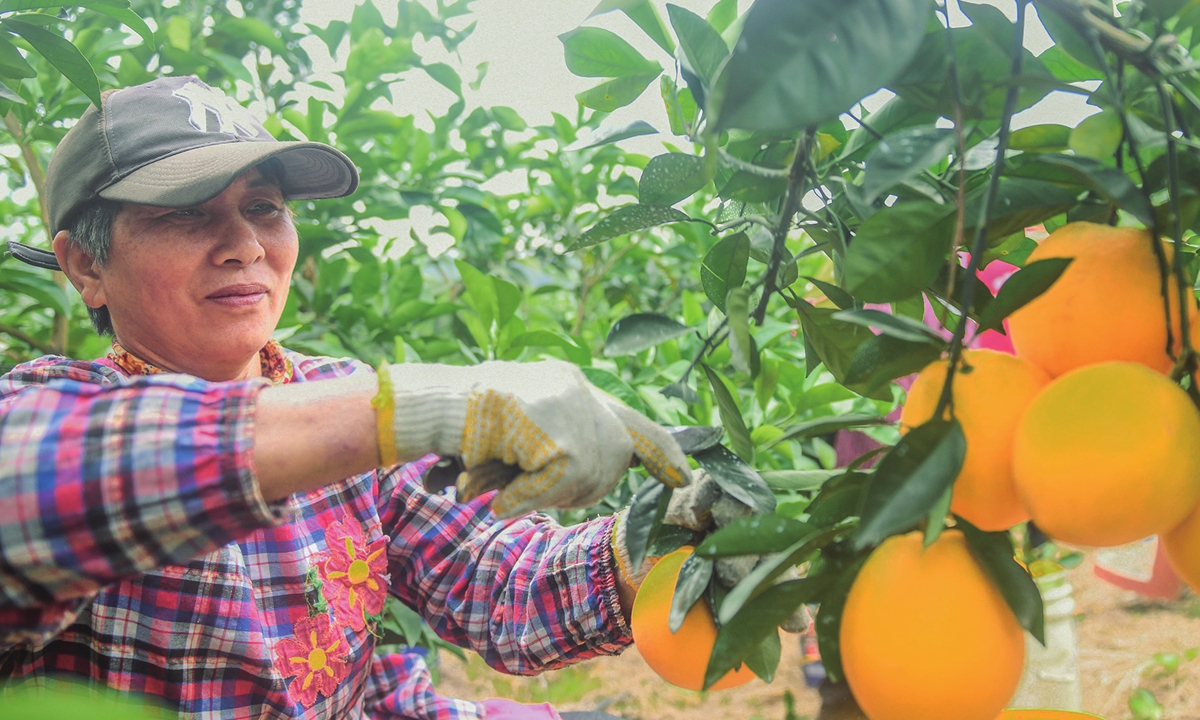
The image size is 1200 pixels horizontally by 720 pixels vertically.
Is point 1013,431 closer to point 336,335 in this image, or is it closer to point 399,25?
point 336,335

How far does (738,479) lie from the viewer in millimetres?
686

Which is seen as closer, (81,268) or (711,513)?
(711,513)

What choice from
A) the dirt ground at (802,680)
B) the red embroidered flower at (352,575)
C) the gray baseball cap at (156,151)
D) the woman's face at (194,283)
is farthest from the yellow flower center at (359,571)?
the dirt ground at (802,680)

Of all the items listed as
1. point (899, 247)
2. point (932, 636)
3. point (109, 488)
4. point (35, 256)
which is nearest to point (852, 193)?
point (899, 247)

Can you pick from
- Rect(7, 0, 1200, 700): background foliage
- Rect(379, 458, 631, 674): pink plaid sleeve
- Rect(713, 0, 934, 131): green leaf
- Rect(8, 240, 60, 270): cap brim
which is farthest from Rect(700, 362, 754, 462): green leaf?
Rect(8, 240, 60, 270): cap brim

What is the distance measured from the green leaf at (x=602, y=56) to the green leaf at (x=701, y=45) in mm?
86

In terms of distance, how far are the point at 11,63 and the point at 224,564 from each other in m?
0.58

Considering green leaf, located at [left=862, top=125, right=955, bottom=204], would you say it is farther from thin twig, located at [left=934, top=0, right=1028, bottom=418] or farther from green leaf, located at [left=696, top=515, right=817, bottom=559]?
green leaf, located at [left=696, top=515, right=817, bottom=559]

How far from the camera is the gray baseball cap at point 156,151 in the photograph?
38.3 inches

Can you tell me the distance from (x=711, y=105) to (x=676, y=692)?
280 cm

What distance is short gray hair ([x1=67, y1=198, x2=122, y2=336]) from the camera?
1.02m

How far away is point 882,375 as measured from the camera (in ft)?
1.71

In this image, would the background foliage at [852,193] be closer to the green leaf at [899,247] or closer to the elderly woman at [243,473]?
the green leaf at [899,247]

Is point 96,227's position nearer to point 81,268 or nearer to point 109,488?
point 81,268
